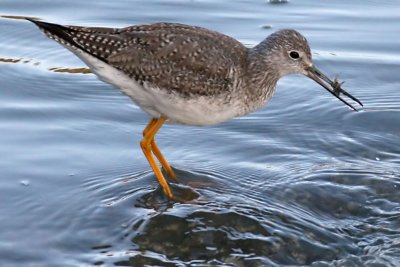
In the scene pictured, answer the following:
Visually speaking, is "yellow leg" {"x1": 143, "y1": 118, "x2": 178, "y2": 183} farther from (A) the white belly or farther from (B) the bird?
(A) the white belly

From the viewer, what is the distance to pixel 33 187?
344 inches

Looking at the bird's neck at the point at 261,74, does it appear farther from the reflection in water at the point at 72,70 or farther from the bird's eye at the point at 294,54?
the reflection in water at the point at 72,70

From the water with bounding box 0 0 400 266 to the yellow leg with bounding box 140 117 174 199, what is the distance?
0.14 meters

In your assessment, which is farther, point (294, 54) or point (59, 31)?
point (294, 54)

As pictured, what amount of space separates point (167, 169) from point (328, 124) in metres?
2.18

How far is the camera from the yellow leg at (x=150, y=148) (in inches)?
354

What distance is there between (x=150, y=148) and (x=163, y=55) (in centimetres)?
104

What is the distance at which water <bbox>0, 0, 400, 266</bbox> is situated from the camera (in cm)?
795

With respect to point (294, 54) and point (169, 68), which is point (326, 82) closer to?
point (294, 54)

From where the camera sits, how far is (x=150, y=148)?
9328 millimetres

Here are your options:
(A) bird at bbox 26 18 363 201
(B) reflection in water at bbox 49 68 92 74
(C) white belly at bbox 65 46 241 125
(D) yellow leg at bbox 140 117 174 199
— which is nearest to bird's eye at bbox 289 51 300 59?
(A) bird at bbox 26 18 363 201

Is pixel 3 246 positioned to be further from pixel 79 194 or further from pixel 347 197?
pixel 347 197

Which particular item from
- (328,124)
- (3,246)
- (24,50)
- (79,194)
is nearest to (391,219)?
(328,124)

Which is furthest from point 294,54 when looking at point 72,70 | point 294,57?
point 72,70
